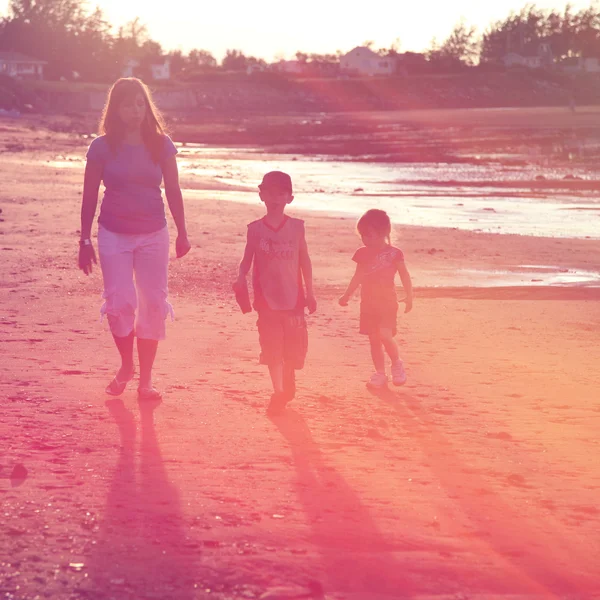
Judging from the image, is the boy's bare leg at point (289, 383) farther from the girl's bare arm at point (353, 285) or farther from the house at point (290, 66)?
the house at point (290, 66)

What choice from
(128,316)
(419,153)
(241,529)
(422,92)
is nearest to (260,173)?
(419,153)

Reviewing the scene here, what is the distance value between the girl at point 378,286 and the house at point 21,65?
9914 centimetres

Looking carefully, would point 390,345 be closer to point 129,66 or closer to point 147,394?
point 147,394

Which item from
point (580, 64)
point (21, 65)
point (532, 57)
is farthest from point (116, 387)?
point (532, 57)

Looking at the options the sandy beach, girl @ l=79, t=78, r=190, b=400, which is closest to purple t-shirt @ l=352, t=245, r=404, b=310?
the sandy beach

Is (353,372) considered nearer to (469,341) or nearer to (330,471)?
(469,341)

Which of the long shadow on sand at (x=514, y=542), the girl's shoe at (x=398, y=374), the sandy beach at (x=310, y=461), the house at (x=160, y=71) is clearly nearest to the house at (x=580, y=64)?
the house at (x=160, y=71)

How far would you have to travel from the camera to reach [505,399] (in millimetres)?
6629

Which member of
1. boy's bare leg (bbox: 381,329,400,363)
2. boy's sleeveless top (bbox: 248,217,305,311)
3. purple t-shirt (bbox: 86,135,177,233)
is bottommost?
boy's bare leg (bbox: 381,329,400,363)

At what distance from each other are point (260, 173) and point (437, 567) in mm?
28571

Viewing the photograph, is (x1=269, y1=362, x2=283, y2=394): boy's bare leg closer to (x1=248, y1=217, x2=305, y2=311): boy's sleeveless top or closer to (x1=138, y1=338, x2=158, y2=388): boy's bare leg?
(x1=248, y1=217, x2=305, y2=311): boy's sleeveless top

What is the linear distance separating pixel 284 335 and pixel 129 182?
115 cm

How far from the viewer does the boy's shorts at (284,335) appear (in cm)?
634

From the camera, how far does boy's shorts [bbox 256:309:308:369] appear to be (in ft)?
20.8
